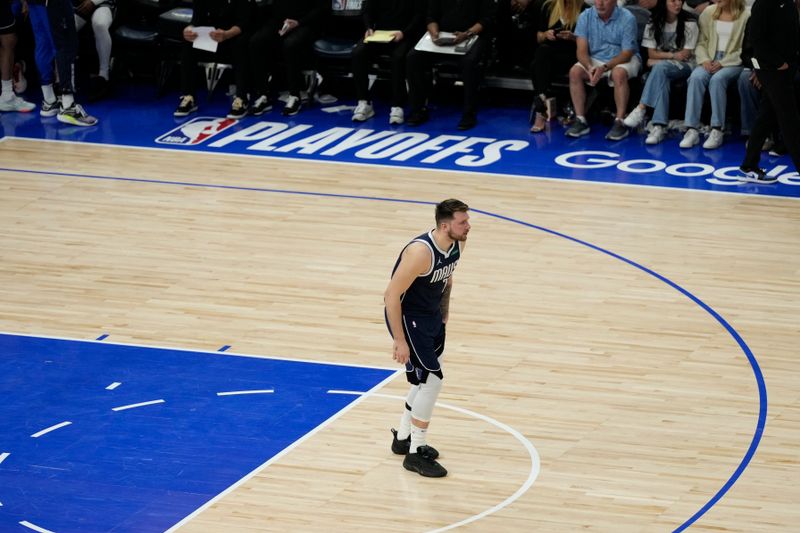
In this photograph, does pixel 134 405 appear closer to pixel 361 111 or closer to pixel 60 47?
pixel 361 111

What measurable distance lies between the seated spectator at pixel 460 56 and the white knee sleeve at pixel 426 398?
863 cm

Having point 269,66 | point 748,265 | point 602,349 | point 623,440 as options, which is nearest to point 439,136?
point 269,66

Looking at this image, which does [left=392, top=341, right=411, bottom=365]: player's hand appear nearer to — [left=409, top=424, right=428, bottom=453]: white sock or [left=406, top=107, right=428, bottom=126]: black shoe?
[left=409, top=424, right=428, bottom=453]: white sock

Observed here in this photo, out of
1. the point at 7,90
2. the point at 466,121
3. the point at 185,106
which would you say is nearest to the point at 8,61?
the point at 7,90

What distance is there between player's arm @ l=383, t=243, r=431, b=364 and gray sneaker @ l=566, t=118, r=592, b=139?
28.1 ft

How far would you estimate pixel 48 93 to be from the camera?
1742 centimetres

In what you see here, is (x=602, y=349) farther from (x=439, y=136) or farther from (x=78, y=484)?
(x=439, y=136)

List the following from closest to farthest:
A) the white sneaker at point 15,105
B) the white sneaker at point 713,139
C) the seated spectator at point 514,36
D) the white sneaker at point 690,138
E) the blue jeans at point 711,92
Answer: the blue jeans at point 711,92, the white sneaker at point 713,139, the white sneaker at point 690,138, the seated spectator at point 514,36, the white sneaker at point 15,105

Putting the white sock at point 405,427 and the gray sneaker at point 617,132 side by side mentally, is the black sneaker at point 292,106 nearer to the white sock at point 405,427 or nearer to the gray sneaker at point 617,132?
the gray sneaker at point 617,132

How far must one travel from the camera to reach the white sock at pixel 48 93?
685 inches

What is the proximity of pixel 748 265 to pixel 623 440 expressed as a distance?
3880mm

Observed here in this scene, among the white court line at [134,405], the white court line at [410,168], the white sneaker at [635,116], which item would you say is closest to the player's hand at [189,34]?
the white court line at [410,168]

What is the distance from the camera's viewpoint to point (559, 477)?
8469 millimetres

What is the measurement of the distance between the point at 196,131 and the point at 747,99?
6.96 meters
